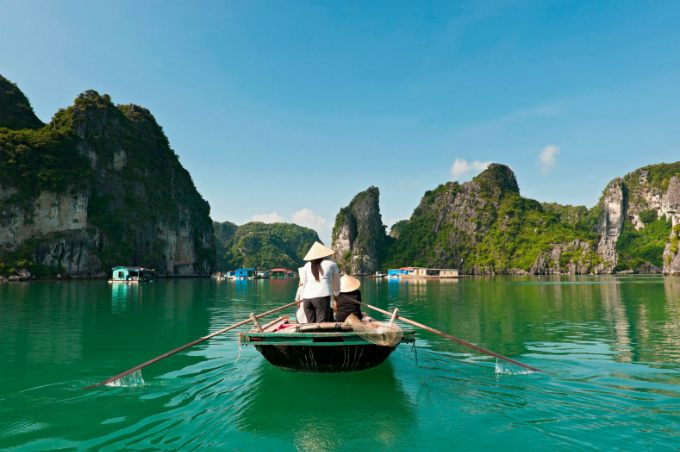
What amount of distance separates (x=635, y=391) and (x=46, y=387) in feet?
32.1

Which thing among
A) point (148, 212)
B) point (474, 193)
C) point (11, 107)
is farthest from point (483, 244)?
point (11, 107)

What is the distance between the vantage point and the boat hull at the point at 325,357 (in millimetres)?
6191

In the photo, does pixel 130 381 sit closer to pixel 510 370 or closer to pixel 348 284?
pixel 348 284

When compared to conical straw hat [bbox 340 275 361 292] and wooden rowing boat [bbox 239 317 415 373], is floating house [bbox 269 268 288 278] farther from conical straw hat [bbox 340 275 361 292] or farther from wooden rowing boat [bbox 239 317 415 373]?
wooden rowing boat [bbox 239 317 415 373]

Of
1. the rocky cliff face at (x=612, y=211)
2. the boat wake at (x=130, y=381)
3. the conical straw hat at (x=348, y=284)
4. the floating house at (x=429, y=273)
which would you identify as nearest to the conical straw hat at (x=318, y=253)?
the conical straw hat at (x=348, y=284)

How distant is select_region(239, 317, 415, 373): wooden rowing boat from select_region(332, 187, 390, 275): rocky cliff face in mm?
130490

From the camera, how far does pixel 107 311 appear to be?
18.4 meters

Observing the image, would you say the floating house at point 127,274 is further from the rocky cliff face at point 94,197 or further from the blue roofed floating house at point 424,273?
the blue roofed floating house at point 424,273

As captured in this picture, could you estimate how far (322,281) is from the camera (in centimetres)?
693

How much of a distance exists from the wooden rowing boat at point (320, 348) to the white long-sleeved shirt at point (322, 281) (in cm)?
60

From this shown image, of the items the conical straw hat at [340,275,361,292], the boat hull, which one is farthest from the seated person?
the boat hull

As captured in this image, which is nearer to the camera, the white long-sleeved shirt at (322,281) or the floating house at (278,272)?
the white long-sleeved shirt at (322,281)

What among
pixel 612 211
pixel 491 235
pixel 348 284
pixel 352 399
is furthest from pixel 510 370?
pixel 612 211

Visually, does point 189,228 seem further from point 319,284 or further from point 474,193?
point 474,193
